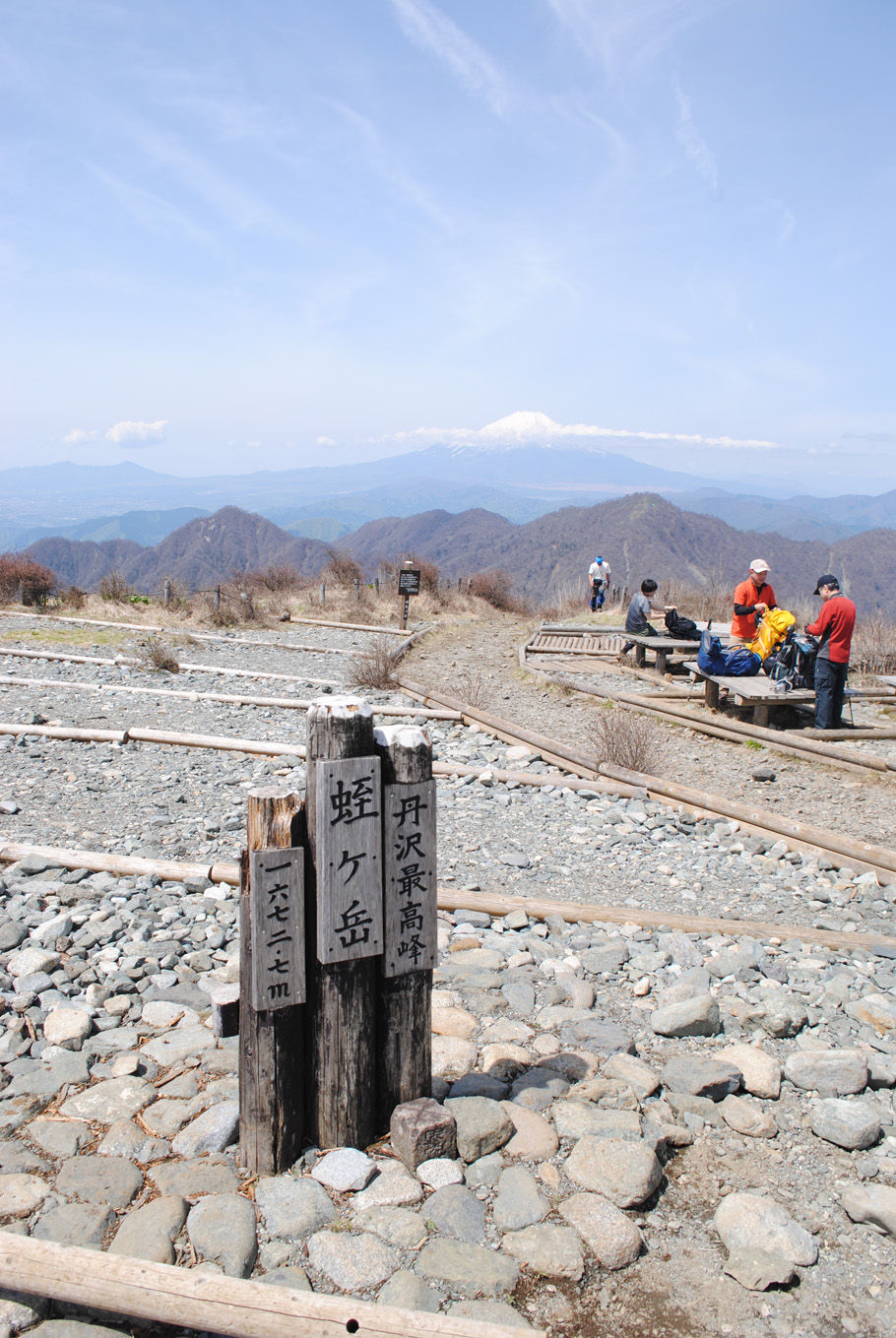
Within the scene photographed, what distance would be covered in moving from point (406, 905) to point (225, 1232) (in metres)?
0.97

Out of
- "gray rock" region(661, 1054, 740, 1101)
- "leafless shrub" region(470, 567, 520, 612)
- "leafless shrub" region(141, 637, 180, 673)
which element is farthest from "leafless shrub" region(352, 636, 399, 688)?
"leafless shrub" region(470, 567, 520, 612)

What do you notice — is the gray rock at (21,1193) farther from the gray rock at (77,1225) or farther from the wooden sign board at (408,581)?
the wooden sign board at (408,581)

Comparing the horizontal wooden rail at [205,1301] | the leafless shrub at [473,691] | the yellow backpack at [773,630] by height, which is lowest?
the horizontal wooden rail at [205,1301]

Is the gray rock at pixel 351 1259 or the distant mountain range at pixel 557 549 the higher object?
the distant mountain range at pixel 557 549

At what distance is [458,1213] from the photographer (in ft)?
7.73

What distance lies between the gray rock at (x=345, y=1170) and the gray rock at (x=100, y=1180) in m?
0.53

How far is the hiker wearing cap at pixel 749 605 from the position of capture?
10.4 m

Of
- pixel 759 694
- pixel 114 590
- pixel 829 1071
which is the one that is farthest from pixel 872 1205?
pixel 114 590

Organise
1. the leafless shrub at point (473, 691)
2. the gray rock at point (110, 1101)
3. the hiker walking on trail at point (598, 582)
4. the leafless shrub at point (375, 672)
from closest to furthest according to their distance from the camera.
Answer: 1. the gray rock at point (110, 1101)
2. the leafless shrub at point (473, 691)
3. the leafless shrub at point (375, 672)
4. the hiker walking on trail at point (598, 582)

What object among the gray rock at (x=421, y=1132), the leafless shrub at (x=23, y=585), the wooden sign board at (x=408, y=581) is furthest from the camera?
the leafless shrub at (x=23, y=585)

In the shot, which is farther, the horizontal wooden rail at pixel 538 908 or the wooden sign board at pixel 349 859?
the horizontal wooden rail at pixel 538 908

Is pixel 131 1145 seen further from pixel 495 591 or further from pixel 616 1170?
pixel 495 591

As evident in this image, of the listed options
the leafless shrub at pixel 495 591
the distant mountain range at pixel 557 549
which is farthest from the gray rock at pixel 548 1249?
the distant mountain range at pixel 557 549

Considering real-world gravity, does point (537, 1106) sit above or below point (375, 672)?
below
